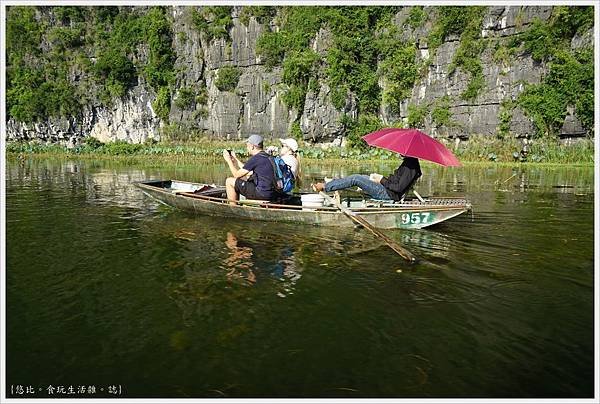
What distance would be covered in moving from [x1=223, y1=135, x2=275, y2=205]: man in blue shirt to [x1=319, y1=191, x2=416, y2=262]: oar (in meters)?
0.97

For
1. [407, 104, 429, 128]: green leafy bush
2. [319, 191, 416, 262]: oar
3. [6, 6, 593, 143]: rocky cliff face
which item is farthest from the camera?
[407, 104, 429, 128]: green leafy bush

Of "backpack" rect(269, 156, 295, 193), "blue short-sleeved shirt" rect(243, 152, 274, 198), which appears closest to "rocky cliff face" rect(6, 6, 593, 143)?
"backpack" rect(269, 156, 295, 193)

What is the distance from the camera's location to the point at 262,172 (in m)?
7.71

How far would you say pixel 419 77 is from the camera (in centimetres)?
3375

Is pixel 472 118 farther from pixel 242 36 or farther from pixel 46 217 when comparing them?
pixel 46 217

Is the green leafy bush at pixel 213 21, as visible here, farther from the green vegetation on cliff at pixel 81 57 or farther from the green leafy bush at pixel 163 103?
the green leafy bush at pixel 163 103

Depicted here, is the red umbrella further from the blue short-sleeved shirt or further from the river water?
the blue short-sleeved shirt

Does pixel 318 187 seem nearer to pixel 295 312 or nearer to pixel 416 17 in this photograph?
pixel 295 312

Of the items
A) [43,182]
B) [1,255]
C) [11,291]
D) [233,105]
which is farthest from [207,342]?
[233,105]

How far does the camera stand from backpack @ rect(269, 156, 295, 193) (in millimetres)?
7734

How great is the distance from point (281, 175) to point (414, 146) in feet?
7.77

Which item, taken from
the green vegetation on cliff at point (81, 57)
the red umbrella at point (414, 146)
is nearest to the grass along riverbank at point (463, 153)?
the green vegetation on cliff at point (81, 57)

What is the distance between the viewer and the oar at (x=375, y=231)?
5.56 m

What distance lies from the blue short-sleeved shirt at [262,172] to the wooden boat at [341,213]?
267mm
